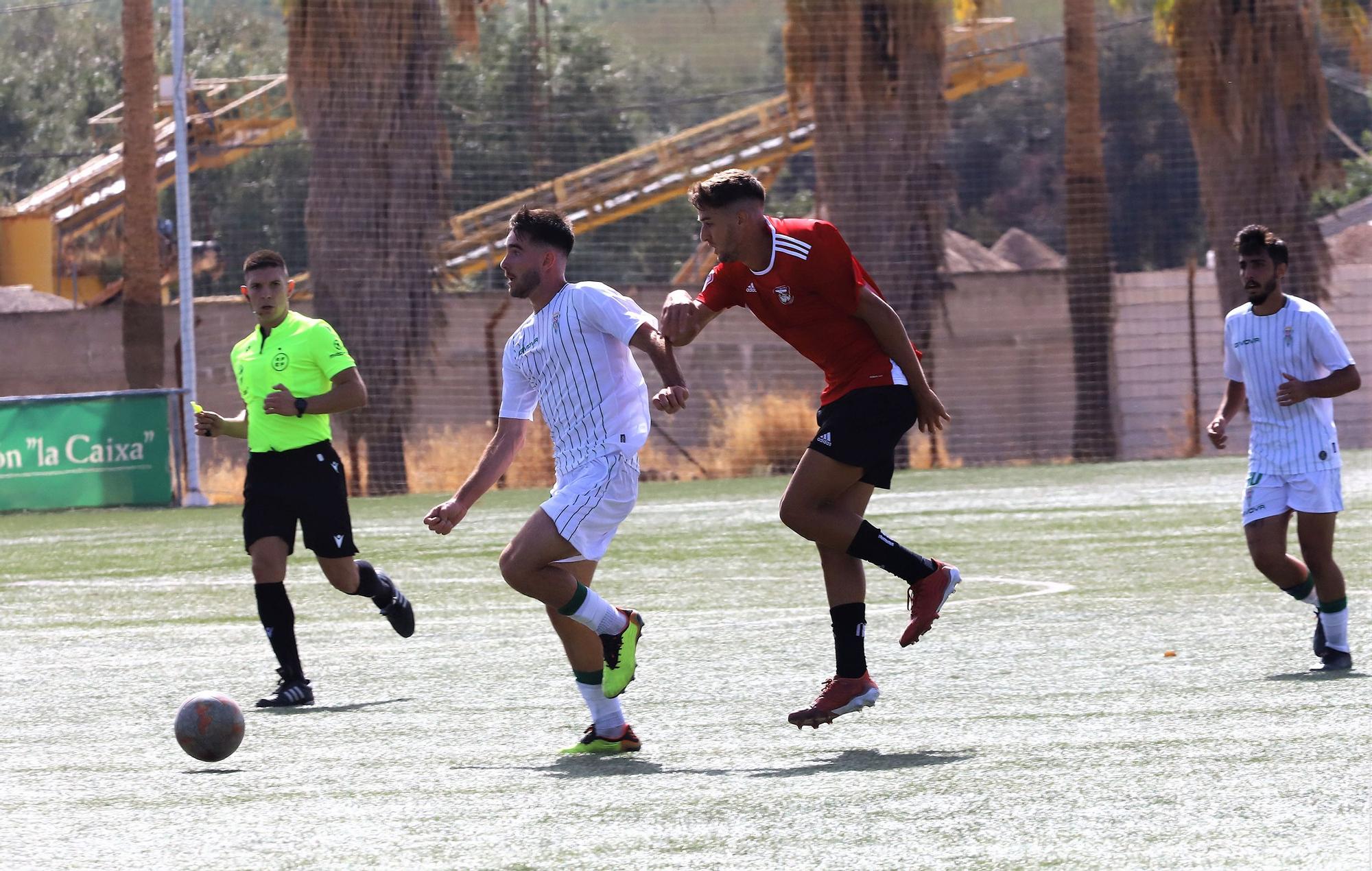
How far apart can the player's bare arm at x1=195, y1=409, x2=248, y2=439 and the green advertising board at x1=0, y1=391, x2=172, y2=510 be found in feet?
38.6

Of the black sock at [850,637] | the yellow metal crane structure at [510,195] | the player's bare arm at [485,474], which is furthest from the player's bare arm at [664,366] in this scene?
the yellow metal crane structure at [510,195]

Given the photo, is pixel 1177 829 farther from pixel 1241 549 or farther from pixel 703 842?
pixel 1241 549

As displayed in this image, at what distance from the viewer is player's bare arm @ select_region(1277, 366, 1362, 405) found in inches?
310

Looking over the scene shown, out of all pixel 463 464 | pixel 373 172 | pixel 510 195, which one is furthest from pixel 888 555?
pixel 510 195

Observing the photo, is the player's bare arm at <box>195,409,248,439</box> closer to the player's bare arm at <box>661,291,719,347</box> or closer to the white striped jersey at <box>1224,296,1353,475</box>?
the player's bare arm at <box>661,291,719,347</box>

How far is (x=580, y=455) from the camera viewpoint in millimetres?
6523

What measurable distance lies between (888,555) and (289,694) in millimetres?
2597

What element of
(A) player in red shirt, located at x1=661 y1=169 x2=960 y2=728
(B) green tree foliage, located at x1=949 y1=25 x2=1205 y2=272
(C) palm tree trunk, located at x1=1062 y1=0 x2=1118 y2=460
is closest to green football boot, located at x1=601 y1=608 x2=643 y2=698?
(A) player in red shirt, located at x1=661 y1=169 x2=960 y2=728

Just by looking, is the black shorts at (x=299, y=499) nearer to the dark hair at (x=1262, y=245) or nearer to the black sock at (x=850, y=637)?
the black sock at (x=850, y=637)

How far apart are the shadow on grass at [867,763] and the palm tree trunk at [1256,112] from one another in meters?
22.6

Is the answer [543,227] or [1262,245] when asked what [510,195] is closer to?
[1262,245]

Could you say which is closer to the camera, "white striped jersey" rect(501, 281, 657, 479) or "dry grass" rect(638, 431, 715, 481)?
"white striped jersey" rect(501, 281, 657, 479)

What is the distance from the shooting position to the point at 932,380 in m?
28.9

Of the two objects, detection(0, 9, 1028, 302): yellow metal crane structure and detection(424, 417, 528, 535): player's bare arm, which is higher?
detection(0, 9, 1028, 302): yellow metal crane structure
